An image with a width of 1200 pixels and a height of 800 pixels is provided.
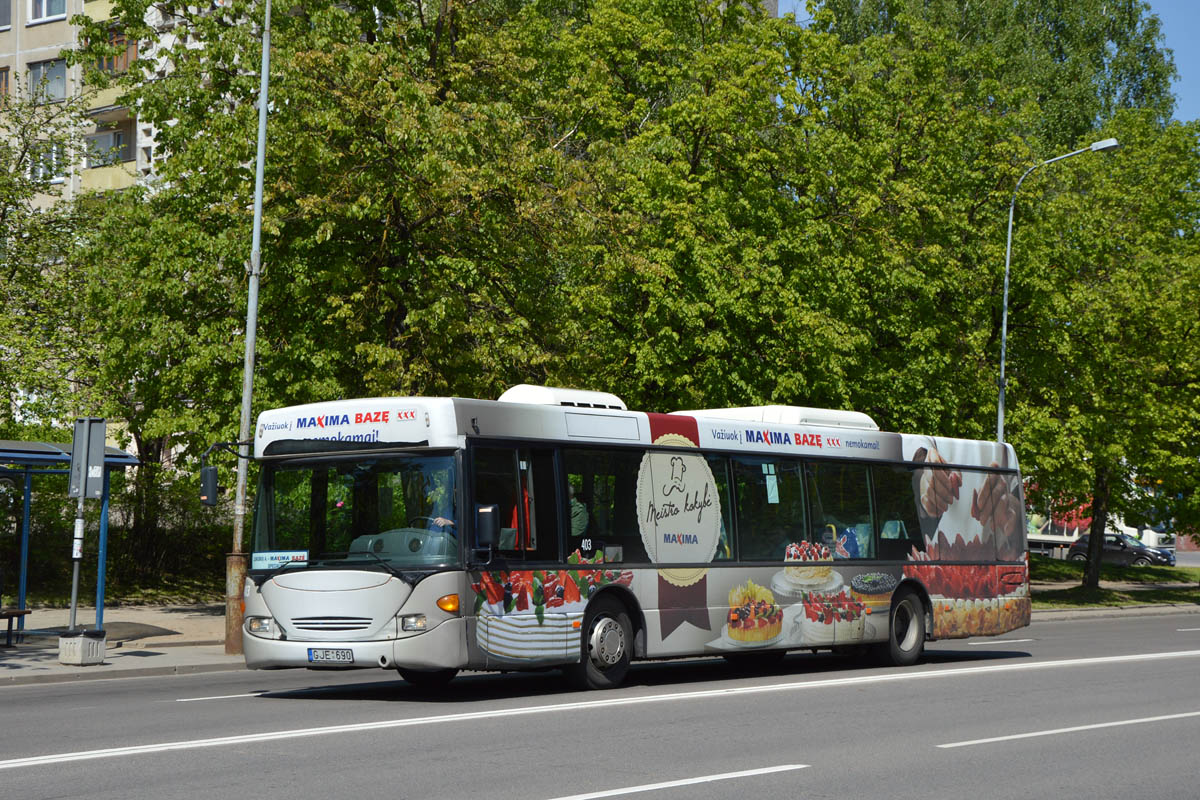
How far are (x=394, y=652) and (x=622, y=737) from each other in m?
3.38

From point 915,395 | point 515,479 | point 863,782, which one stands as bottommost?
point 863,782

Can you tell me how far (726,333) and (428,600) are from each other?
689 inches

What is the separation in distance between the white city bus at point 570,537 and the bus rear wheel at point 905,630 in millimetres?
30

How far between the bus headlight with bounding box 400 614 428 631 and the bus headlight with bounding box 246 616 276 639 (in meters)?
1.47

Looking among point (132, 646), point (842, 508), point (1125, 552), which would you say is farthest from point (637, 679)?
point (1125, 552)

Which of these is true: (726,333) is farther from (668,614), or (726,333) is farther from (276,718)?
(276,718)

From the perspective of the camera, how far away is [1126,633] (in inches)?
1137

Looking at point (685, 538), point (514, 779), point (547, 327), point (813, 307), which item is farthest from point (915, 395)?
point (514, 779)

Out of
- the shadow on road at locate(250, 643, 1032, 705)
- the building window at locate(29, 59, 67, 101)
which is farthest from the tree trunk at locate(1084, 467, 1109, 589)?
the building window at locate(29, 59, 67, 101)

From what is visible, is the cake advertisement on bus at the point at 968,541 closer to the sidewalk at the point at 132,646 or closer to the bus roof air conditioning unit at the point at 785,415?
the bus roof air conditioning unit at the point at 785,415

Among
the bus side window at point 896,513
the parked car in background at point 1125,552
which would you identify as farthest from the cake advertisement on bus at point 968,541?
the parked car in background at point 1125,552

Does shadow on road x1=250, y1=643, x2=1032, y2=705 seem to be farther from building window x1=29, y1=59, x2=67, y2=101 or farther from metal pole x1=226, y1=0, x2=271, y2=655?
building window x1=29, y1=59, x2=67, y2=101

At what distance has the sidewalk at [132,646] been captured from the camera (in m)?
17.9

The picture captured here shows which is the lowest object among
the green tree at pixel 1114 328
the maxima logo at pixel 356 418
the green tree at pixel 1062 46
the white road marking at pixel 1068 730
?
the white road marking at pixel 1068 730
